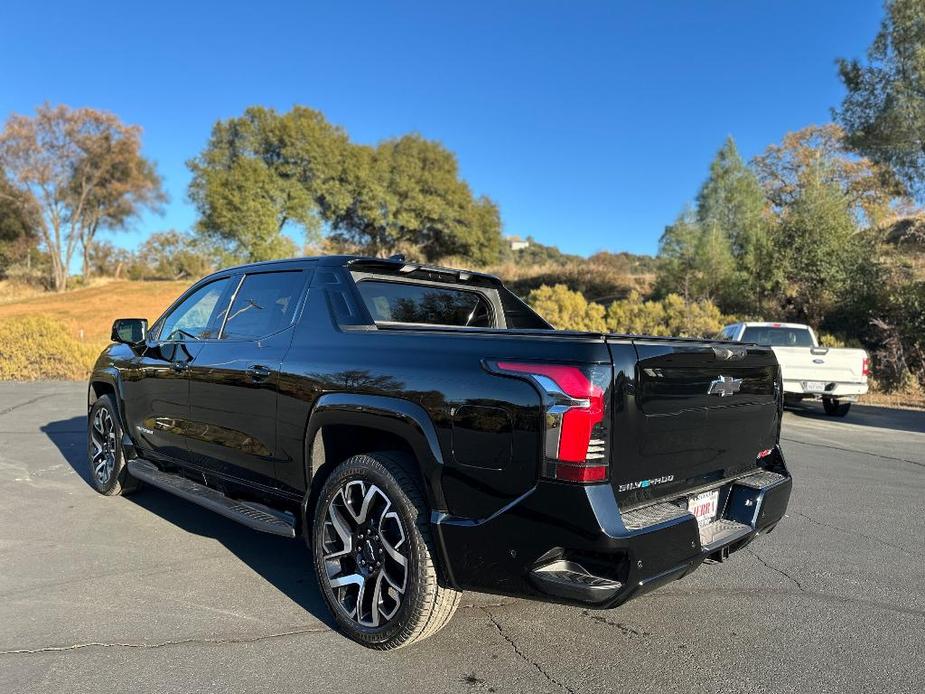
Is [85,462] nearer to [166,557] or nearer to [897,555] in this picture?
[166,557]

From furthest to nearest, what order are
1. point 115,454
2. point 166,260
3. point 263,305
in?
1. point 166,260
2. point 115,454
3. point 263,305

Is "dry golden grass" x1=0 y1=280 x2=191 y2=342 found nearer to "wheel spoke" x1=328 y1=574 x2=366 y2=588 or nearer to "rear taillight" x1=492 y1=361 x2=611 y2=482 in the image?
"wheel spoke" x1=328 y1=574 x2=366 y2=588

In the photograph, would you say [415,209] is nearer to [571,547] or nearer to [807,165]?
[807,165]

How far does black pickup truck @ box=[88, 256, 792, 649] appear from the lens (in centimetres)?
239

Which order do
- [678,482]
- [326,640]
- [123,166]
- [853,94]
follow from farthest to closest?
[123,166] → [853,94] → [326,640] → [678,482]

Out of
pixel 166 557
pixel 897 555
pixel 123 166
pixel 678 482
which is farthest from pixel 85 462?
pixel 123 166

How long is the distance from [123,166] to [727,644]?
46.9 meters

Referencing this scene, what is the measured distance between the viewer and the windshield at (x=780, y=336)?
1288cm

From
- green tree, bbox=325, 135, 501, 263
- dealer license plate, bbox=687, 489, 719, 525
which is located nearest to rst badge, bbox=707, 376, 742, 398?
dealer license plate, bbox=687, 489, 719, 525

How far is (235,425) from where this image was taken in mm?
3740

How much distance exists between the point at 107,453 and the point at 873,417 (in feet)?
40.3

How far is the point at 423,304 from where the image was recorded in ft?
13.2

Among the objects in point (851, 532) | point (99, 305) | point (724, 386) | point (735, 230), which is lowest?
point (851, 532)

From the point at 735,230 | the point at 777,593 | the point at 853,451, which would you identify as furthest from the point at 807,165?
the point at 777,593
